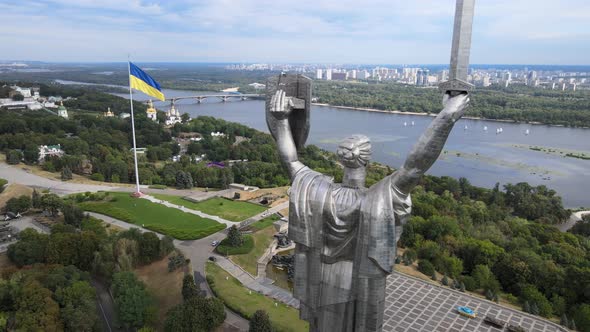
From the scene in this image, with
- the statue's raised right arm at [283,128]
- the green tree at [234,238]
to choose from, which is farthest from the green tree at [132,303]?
the statue's raised right arm at [283,128]

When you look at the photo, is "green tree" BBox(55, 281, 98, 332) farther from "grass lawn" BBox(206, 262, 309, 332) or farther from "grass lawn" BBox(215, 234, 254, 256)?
"grass lawn" BBox(215, 234, 254, 256)

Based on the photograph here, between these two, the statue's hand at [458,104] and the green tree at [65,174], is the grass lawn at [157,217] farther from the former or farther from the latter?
the statue's hand at [458,104]

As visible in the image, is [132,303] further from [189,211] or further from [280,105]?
[189,211]

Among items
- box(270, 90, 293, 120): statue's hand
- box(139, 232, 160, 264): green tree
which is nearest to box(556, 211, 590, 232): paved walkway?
box(139, 232, 160, 264): green tree

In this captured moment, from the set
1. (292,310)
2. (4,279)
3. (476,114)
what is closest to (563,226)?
(292,310)

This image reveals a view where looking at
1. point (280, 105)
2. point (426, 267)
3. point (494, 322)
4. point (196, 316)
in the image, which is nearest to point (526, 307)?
point (494, 322)

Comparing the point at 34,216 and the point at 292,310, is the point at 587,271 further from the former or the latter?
the point at 34,216
